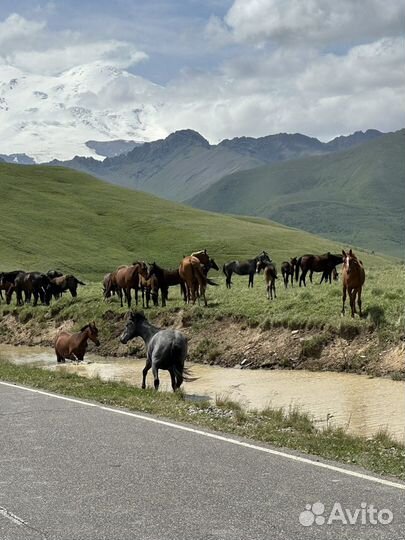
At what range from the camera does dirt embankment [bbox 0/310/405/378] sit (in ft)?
79.6

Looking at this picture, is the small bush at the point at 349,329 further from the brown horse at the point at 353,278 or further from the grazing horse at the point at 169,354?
the grazing horse at the point at 169,354

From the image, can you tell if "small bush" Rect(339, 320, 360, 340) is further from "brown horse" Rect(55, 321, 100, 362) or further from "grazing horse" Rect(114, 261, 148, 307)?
"grazing horse" Rect(114, 261, 148, 307)

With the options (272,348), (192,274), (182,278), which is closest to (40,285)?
(182,278)

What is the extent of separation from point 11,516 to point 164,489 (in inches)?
78.7

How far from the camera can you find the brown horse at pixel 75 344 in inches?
1163

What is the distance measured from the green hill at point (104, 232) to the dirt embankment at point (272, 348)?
5300cm

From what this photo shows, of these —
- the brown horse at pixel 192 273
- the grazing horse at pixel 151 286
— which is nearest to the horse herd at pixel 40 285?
the grazing horse at pixel 151 286

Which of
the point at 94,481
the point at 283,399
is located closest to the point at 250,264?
the point at 283,399

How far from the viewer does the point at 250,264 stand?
44.9m

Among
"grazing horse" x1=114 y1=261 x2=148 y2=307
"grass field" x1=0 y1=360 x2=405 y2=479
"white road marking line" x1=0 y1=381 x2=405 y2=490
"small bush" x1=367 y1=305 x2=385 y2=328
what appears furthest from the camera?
"grazing horse" x1=114 y1=261 x2=148 y2=307

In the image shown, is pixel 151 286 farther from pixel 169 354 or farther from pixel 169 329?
pixel 169 354

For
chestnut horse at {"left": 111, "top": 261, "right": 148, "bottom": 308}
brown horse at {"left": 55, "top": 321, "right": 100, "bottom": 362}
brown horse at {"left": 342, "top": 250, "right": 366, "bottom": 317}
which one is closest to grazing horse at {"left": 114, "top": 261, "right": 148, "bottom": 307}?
chestnut horse at {"left": 111, "top": 261, "right": 148, "bottom": 308}

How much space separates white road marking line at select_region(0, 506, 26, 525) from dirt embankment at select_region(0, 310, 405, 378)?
54.0ft

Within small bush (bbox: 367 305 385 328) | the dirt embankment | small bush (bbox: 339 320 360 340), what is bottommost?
the dirt embankment
